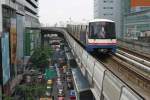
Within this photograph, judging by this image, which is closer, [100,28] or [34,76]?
[100,28]

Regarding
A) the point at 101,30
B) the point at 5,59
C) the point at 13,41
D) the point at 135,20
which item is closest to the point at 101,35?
the point at 101,30

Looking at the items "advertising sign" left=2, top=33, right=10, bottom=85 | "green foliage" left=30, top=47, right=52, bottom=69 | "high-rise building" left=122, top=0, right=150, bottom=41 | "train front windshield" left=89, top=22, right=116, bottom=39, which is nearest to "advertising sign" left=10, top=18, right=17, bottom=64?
"advertising sign" left=2, top=33, right=10, bottom=85

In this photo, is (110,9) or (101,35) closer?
(101,35)

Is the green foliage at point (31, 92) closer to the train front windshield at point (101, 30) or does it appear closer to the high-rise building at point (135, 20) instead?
the train front windshield at point (101, 30)

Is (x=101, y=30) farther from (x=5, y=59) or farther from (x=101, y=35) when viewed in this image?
(x=5, y=59)

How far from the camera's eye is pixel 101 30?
2525 cm

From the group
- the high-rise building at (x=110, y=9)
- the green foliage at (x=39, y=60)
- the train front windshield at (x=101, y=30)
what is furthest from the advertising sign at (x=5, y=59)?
the high-rise building at (x=110, y=9)

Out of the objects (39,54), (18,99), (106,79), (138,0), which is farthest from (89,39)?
(39,54)

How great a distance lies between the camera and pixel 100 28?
25.3 m

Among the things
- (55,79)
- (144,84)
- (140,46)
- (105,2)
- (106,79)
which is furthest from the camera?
(105,2)

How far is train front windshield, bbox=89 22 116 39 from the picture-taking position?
25266 millimetres

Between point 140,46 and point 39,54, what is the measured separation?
40666 mm

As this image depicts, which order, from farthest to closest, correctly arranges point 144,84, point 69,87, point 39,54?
point 39,54
point 69,87
point 144,84

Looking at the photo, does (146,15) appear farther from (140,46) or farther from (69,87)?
(140,46)
